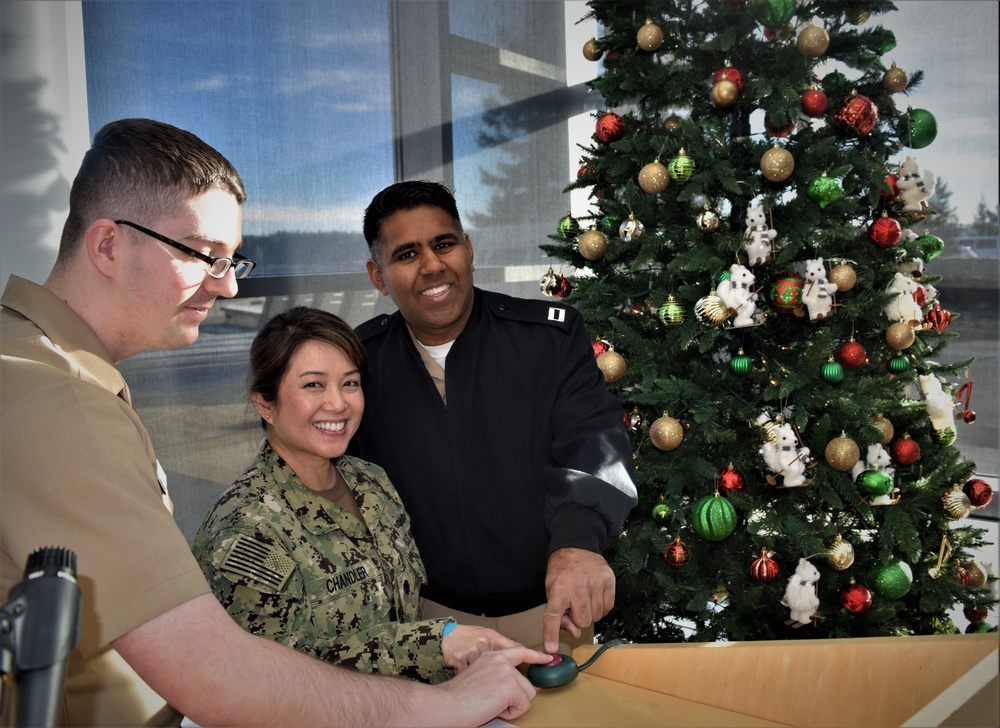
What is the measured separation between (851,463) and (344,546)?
→ 5.51 feet

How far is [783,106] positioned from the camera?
2.46 m

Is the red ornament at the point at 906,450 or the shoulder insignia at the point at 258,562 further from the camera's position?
the red ornament at the point at 906,450

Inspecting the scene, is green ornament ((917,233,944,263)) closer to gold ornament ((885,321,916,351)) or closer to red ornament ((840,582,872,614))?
gold ornament ((885,321,916,351))

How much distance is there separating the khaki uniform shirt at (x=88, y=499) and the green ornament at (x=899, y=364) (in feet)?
7.72

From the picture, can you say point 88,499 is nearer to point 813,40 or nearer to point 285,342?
point 285,342

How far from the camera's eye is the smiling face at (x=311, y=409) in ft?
5.31

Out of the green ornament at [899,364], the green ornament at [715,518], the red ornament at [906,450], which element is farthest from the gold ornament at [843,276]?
the green ornament at [715,518]

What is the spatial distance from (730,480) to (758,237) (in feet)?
2.58

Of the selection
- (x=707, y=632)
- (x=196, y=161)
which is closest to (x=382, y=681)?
(x=196, y=161)

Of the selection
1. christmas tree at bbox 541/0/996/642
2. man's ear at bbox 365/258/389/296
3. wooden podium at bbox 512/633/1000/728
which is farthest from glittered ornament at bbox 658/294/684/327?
wooden podium at bbox 512/633/1000/728

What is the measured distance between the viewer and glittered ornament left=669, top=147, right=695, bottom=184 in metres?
2.54

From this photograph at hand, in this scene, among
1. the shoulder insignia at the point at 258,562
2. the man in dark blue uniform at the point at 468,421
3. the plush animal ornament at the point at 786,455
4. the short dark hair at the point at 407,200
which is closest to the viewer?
the shoulder insignia at the point at 258,562

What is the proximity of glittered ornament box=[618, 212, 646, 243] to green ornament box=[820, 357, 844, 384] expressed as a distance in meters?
0.75

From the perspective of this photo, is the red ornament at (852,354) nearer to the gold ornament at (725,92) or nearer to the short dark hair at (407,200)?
the gold ornament at (725,92)
